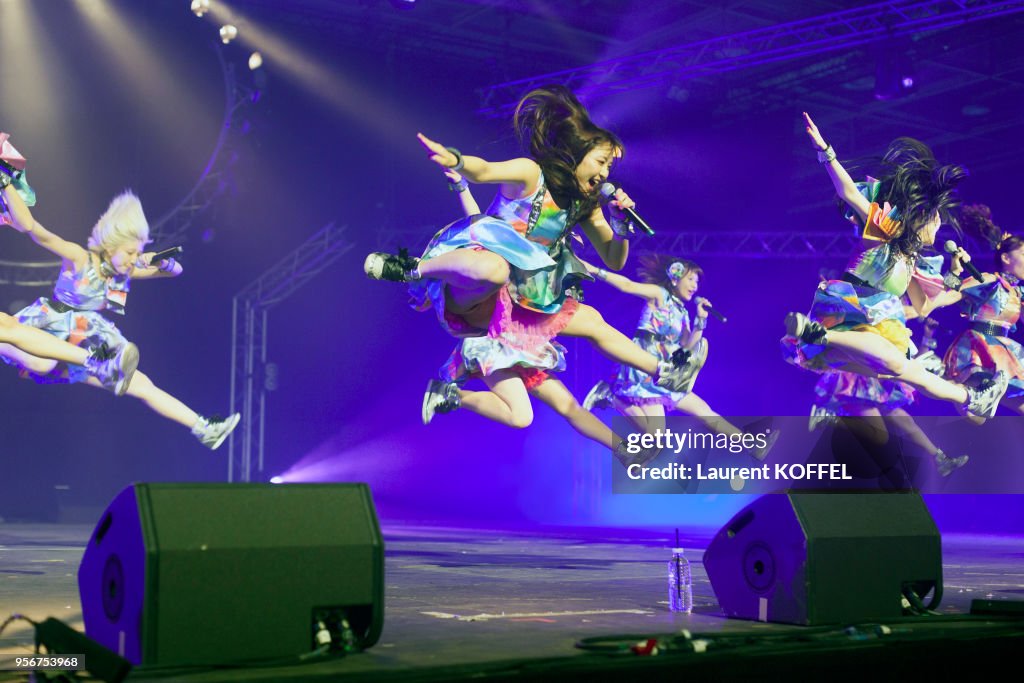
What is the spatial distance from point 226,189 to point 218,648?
24.3 ft

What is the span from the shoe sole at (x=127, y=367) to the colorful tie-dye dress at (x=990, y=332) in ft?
20.3

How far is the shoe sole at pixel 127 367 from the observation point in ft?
26.3

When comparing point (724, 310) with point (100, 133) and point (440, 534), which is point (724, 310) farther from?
point (100, 133)

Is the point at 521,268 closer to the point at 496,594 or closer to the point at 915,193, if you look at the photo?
the point at 496,594

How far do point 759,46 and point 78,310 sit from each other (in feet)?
20.5

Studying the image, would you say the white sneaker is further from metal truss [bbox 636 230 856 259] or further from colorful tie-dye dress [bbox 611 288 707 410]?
metal truss [bbox 636 230 856 259]

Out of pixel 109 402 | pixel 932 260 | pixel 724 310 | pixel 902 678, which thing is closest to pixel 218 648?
pixel 902 678

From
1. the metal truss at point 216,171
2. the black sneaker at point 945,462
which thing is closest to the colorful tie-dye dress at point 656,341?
the black sneaker at point 945,462

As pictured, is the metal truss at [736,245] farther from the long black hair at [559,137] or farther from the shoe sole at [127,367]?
the long black hair at [559,137]

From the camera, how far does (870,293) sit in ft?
24.1

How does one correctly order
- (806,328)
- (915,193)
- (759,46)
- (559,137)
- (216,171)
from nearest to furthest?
(559,137)
(806,328)
(915,193)
(216,171)
(759,46)

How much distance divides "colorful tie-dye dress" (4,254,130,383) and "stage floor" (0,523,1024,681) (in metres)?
1.33

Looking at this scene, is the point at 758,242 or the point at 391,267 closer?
the point at 391,267

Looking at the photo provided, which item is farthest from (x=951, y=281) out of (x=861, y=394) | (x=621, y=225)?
(x=621, y=225)
